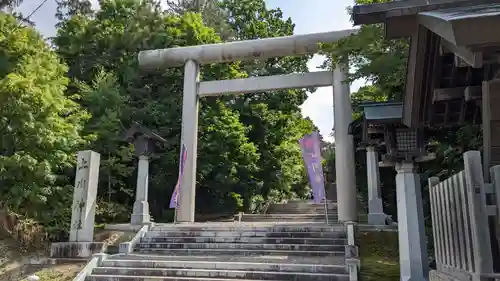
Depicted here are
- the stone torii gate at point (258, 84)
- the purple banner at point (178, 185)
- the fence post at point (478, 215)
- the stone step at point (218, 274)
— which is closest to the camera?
the fence post at point (478, 215)

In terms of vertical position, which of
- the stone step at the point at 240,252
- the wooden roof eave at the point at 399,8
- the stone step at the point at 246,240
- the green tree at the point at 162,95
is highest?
the green tree at the point at 162,95

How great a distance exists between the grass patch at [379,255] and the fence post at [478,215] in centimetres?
469

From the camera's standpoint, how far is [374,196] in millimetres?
11523

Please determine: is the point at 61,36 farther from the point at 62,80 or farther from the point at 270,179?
the point at 270,179

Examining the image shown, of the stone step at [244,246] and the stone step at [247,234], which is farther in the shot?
the stone step at [247,234]

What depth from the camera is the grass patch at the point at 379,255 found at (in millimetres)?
7453

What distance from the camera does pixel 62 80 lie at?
1214cm

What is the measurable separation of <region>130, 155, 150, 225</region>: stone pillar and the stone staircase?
→ 2.54ft

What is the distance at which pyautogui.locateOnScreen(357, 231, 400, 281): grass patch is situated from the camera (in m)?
7.45

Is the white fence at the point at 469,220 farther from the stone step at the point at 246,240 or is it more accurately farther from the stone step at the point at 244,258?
the stone step at the point at 246,240

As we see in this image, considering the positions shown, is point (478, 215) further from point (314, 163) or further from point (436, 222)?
point (314, 163)

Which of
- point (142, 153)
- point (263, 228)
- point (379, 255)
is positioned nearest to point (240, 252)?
point (263, 228)

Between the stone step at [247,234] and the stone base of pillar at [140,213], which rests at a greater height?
the stone base of pillar at [140,213]

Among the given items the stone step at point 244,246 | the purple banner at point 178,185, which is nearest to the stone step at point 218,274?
the stone step at point 244,246
